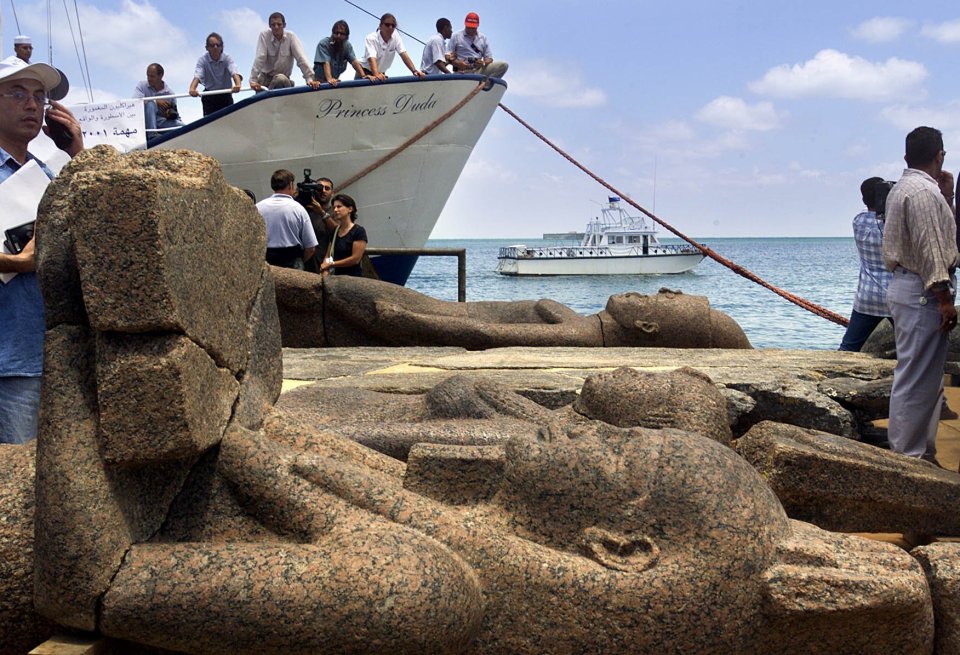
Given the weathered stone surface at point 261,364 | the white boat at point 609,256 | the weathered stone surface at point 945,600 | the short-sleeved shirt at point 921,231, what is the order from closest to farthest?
the weathered stone surface at point 945,600
the weathered stone surface at point 261,364
the short-sleeved shirt at point 921,231
the white boat at point 609,256

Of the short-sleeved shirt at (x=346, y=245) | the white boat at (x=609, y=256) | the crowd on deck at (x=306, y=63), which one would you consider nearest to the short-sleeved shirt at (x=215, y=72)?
the crowd on deck at (x=306, y=63)

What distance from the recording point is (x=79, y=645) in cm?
198

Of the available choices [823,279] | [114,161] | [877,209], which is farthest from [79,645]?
[823,279]

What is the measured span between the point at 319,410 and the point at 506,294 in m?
24.4

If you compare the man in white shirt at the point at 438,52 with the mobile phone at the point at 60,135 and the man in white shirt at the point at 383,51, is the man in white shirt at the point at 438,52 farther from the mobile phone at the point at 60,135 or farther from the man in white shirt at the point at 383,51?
the mobile phone at the point at 60,135

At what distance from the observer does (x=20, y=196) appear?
8.22 ft

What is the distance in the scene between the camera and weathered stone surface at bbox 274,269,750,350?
5539 millimetres

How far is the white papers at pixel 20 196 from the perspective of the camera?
248 centimetres

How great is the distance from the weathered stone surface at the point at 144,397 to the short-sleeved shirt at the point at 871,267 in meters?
4.39

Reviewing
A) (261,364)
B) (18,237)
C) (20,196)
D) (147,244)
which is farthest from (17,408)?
(147,244)

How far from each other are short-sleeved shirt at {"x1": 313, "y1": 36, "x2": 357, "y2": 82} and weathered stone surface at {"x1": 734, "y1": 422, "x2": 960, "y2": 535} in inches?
307

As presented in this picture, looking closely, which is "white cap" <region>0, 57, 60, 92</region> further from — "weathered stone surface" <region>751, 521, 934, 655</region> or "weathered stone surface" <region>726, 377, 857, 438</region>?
"weathered stone surface" <region>726, 377, 857, 438</region>

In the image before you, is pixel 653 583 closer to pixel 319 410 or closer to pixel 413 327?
pixel 319 410

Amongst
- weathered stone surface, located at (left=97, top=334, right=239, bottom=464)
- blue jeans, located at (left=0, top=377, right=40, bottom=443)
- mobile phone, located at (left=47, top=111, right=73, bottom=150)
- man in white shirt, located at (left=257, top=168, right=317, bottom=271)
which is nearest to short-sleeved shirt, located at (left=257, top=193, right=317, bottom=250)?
man in white shirt, located at (left=257, top=168, right=317, bottom=271)
